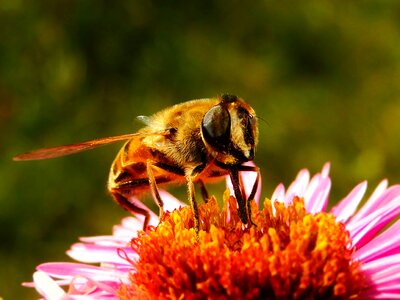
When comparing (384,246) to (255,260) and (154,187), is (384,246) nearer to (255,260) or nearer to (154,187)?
(255,260)

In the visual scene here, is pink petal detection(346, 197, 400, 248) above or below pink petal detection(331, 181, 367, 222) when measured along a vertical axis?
below

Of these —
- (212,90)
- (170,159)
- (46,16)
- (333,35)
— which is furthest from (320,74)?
(170,159)

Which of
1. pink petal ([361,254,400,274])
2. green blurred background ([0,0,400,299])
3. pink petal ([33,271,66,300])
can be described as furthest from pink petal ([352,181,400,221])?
green blurred background ([0,0,400,299])

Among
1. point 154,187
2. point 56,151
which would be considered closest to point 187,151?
point 154,187

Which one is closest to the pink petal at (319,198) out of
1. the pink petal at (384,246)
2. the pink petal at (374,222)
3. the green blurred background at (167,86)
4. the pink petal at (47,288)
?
the pink petal at (374,222)

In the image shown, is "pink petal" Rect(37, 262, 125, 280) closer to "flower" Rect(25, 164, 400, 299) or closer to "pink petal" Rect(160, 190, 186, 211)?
"flower" Rect(25, 164, 400, 299)

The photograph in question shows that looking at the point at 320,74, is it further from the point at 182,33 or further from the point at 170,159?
the point at 170,159
